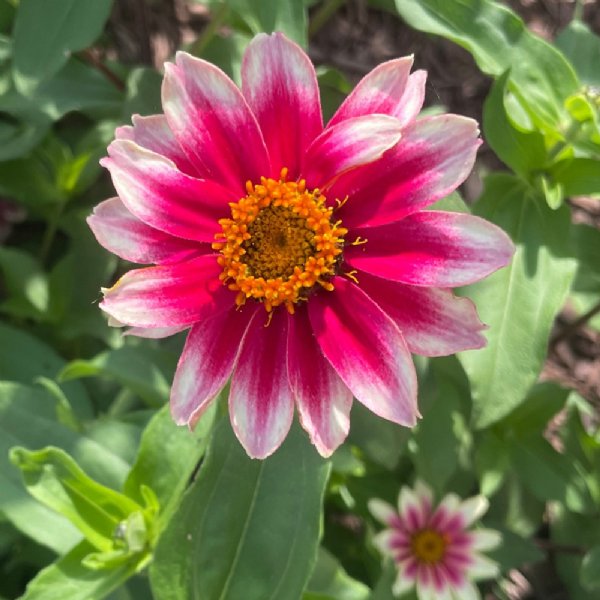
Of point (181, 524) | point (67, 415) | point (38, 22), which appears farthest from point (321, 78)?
point (181, 524)

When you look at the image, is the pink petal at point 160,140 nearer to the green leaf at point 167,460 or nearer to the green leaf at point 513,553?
the green leaf at point 167,460

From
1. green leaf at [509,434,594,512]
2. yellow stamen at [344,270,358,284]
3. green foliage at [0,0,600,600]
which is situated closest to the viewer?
yellow stamen at [344,270,358,284]

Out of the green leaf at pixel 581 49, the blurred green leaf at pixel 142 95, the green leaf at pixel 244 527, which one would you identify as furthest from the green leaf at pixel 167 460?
the green leaf at pixel 581 49

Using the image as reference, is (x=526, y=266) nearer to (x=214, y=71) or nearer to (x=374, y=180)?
(x=374, y=180)

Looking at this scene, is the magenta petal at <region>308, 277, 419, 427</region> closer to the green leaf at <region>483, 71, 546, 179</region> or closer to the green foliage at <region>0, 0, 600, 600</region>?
the green foliage at <region>0, 0, 600, 600</region>

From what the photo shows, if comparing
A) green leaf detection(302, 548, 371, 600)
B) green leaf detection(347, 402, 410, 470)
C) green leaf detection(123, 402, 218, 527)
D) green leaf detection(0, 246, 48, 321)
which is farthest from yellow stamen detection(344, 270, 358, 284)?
green leaf detection(0, 246, 48, 321)

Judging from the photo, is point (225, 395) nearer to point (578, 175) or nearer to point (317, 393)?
point (317, 393)

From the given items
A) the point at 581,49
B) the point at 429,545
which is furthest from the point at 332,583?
the point at 581,49

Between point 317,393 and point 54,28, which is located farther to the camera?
point 54,28
